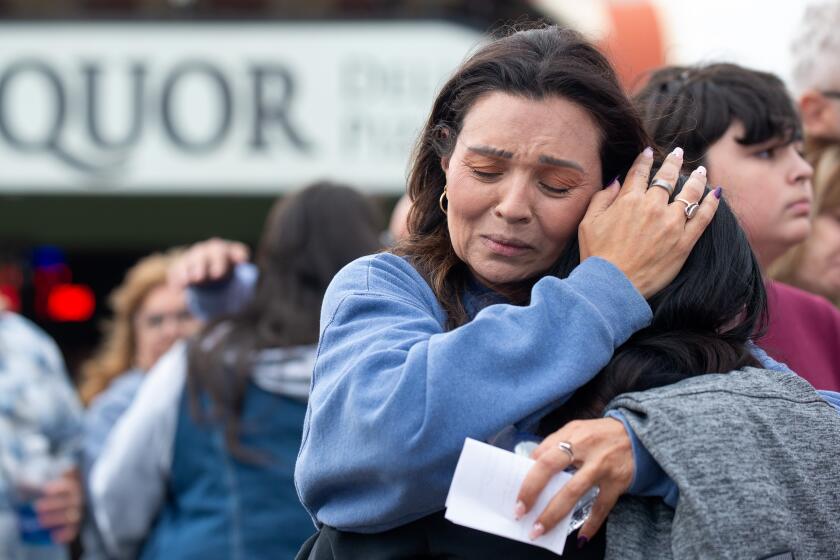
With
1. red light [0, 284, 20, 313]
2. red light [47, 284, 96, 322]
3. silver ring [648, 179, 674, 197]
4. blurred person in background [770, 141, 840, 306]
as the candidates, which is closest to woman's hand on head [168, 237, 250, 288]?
blurred person in background [770, 141, 840, 306]

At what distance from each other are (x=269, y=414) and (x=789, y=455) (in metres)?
1.93

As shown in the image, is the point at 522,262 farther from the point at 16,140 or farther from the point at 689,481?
the point at 16,140

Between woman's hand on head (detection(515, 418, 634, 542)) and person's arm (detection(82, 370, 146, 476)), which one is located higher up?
woman's hand on head (detection(515, 418, 634, 542))

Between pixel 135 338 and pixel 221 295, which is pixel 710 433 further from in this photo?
pixel 135 338

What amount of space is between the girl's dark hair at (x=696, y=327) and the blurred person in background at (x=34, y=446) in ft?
9.37

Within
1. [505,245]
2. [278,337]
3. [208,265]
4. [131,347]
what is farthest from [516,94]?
Answer: [131,347]

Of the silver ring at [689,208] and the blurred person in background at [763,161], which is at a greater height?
the silver ring at [689,208]

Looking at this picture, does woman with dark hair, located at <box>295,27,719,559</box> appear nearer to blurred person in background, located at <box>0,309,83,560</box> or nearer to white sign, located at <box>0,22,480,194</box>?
blurred person in background, located at <box>0,309,83,560</box>

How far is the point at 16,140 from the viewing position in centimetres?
921

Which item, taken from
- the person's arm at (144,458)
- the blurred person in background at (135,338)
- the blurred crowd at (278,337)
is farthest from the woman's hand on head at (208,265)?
the blurred person in background at (135,338)

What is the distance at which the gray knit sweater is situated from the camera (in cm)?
156

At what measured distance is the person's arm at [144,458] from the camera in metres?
3.45

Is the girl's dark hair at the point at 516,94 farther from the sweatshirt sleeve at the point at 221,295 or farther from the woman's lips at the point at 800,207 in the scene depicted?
the sweatshirt sleeve at the point at 221,295

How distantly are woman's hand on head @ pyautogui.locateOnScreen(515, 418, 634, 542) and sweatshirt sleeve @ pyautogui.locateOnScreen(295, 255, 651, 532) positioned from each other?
0.05m
